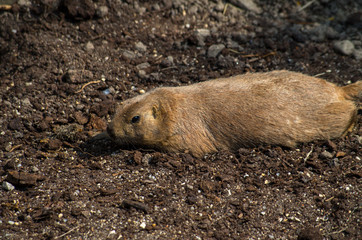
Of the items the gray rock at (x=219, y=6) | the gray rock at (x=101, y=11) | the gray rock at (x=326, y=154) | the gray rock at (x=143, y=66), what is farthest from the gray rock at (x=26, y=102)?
the gray rock at (x=326, y=154)

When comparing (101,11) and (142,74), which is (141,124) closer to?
(142,74)

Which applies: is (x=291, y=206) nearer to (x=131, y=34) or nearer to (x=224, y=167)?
(x=224, y=167)


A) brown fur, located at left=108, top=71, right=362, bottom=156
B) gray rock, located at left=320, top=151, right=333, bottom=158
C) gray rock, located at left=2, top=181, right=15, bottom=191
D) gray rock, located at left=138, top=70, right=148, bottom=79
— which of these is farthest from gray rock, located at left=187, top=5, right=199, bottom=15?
gray rock, located at left=2, top=181, right=15, bottom=191

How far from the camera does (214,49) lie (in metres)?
7.32

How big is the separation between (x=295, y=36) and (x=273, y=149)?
10.4 feet

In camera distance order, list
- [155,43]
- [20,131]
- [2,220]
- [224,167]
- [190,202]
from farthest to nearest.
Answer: [155,43] → [20,131] → [224,167] → [190,202] → [2,220]

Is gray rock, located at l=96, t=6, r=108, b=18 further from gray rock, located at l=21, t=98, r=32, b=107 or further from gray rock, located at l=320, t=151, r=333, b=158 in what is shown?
gray rock, located at l=320, t=151, r=333, b=158

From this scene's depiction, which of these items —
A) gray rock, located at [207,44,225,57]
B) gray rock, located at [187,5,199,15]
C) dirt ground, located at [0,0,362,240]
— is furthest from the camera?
gray rock, located at [187,5,199,15]

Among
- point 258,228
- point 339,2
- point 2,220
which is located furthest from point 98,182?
point 339,2

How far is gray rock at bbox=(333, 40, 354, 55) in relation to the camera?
7320mm

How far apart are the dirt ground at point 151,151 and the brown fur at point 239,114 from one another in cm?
22

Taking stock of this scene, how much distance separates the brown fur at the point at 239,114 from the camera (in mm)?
5406

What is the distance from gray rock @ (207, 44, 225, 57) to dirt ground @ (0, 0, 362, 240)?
0.03m

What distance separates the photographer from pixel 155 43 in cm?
746
